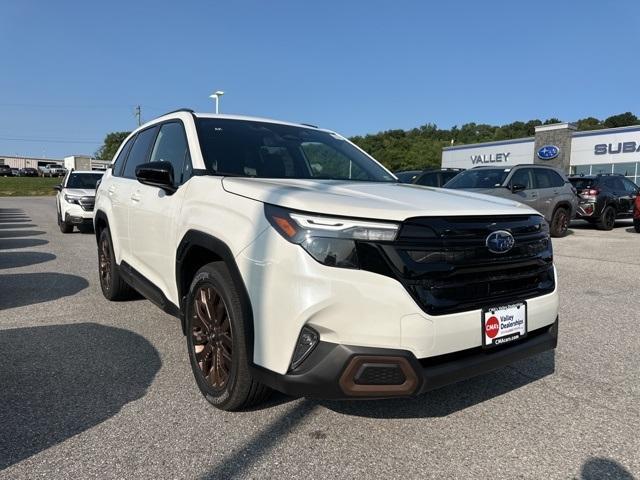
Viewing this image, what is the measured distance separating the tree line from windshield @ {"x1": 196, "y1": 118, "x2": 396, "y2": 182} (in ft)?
171

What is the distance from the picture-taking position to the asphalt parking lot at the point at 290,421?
98.5 inches

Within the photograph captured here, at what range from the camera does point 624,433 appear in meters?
2.84

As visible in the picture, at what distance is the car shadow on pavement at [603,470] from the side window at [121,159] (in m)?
4.69

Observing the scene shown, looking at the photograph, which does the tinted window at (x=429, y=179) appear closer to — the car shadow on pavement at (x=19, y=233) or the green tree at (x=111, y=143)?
the car shadow on pavement at (x=19, y=233)

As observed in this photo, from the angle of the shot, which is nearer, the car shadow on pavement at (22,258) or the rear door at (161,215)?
the rear door at (161,215)

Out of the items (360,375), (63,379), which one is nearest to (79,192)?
(63,379)

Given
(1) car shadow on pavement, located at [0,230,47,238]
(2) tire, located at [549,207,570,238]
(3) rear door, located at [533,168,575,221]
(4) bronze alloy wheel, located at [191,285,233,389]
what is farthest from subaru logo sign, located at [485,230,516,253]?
(1) car shadow on pavement, located at [0,230,47,238]

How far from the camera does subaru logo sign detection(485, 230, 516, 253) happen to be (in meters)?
2.66

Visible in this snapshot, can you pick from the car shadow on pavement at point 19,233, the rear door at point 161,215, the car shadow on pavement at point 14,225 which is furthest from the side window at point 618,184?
the car shadow on pavement at point 14,225

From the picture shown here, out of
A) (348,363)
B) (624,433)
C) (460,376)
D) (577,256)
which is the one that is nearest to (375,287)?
(348,363)

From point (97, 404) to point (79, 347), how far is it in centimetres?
120

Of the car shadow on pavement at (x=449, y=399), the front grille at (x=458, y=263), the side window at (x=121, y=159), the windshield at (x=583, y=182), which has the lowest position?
the car shadow on pavement at (x=449, y=399)

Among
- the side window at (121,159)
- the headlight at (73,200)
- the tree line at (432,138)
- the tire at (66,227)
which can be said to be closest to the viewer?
the side window at (121,159)

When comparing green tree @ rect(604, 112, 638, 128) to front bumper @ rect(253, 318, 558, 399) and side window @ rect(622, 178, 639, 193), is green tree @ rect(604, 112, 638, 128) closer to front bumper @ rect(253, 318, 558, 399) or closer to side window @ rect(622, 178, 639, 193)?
side window @ rect(622, 178, 639, 193)
